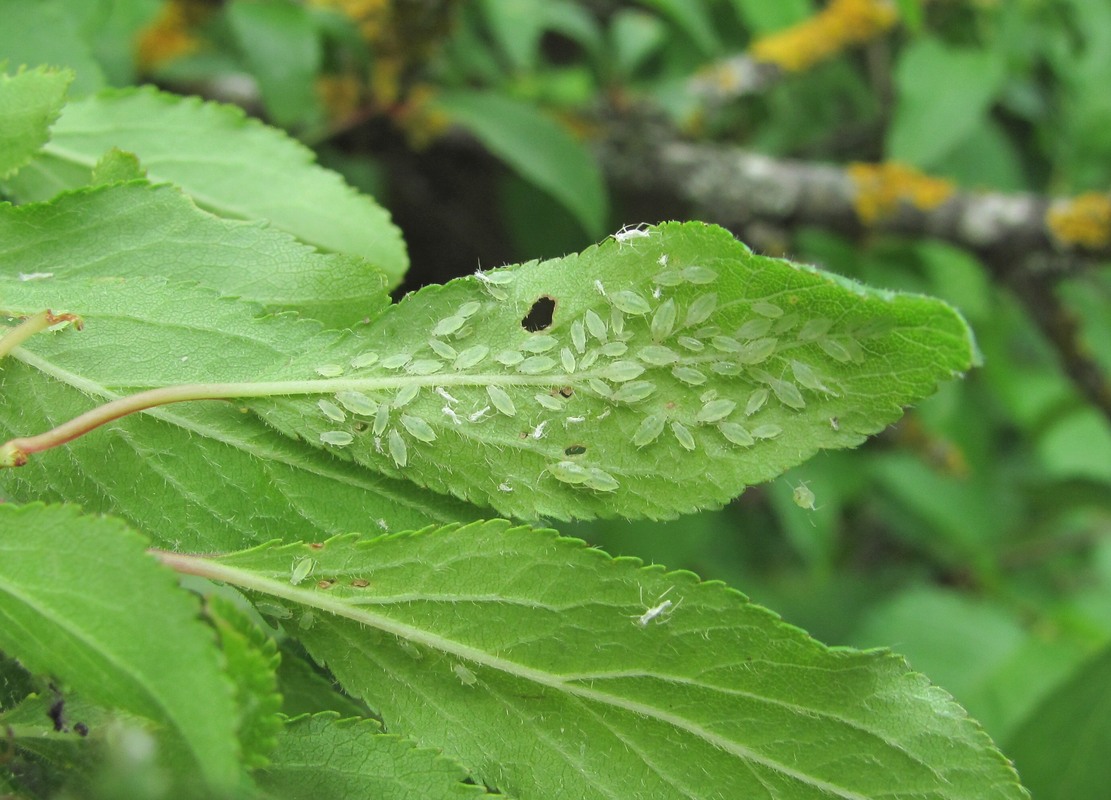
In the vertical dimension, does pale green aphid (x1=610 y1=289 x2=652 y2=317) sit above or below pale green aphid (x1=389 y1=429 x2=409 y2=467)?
above

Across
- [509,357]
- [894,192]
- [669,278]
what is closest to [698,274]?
[669,278]

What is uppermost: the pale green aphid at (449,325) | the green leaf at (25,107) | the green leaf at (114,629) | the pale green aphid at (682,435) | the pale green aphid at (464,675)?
the green leaf at (25,107)

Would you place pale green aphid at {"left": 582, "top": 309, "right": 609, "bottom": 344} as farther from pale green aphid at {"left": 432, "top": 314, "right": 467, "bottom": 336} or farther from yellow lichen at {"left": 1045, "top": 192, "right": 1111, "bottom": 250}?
yellow lichen at {"left": 1045, "top": 192, "right": 1111, "bottom": 250}

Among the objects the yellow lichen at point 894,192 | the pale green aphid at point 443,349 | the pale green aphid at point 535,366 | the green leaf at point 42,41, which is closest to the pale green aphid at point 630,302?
the pale green aphid at point 535,366

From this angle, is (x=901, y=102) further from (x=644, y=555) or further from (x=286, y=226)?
(x=286, y=226)

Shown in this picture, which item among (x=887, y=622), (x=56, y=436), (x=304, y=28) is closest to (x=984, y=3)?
(x=887, y=622)

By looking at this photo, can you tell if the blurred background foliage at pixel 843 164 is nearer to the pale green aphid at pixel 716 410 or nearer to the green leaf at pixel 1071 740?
the green leaf at pixel 1071 740

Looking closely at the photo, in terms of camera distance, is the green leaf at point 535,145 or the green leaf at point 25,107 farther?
the green leaf at point 535,145

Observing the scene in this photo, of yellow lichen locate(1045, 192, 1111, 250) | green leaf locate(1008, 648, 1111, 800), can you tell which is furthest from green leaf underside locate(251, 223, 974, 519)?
yellow lichen locate(1045, 192, 1111, 250)
